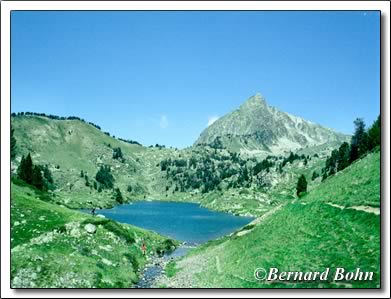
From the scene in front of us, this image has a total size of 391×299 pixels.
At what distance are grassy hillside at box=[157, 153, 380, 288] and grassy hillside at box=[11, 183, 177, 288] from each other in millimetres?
5573

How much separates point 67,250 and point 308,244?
22.9m

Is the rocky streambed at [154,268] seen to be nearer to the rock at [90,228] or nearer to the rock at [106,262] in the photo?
the rock at [106,262]

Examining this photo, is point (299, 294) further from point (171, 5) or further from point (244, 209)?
point (244, 209)

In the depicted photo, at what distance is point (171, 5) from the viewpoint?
3438 cm

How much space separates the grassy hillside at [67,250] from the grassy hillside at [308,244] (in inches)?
219

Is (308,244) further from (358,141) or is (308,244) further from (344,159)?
(344,159)

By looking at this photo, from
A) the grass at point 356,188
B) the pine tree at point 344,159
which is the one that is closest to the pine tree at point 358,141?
the pine tree at point 344,159

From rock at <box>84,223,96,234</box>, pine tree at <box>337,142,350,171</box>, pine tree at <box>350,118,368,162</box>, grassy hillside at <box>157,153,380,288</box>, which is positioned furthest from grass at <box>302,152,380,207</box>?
pine tree at <box>337,142,350,171</box>

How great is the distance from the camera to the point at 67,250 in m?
42.5

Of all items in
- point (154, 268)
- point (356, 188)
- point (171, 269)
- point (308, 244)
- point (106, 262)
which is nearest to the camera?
point (308, 244)

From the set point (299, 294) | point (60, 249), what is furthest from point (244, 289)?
point (60, 249)

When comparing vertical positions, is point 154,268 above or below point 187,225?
above

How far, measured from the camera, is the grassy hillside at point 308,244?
105 feet

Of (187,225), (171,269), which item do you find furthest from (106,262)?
(187,225)
